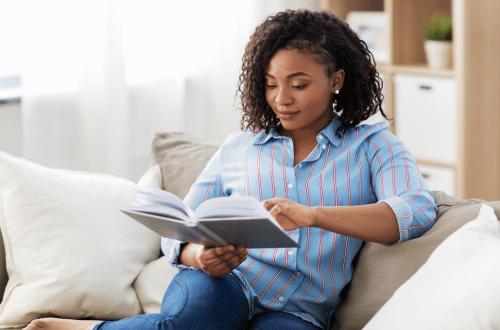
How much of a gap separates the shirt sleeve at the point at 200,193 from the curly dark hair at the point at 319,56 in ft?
0.44

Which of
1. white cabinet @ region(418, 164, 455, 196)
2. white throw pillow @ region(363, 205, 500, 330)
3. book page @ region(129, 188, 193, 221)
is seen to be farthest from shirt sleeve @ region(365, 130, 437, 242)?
white cabinet @ region(418, 164, 455, 196)

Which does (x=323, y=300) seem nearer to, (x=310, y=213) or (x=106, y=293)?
(x=310, y=213)

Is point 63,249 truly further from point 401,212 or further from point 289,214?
point 401,212

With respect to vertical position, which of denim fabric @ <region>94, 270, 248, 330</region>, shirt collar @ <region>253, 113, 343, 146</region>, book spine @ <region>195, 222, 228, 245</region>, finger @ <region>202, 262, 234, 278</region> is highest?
shirt collar @ <region>253, 113, 343, 146</region>

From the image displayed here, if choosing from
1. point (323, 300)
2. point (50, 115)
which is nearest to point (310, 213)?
point (323, 300)

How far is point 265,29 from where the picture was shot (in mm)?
1342

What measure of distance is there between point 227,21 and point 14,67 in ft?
3.14

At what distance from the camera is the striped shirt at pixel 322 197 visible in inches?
48.2

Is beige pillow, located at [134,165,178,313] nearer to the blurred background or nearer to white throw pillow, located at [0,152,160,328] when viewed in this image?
white throw pillow, located at [0,152,160,328]

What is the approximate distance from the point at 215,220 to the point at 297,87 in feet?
1.47

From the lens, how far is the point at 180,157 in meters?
1.72

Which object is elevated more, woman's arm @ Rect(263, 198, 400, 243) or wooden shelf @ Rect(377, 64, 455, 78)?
wooden shelf @ Rect(377, 64, 455, 78)

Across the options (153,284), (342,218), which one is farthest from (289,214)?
(153,284)

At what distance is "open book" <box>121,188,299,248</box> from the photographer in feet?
3.07
